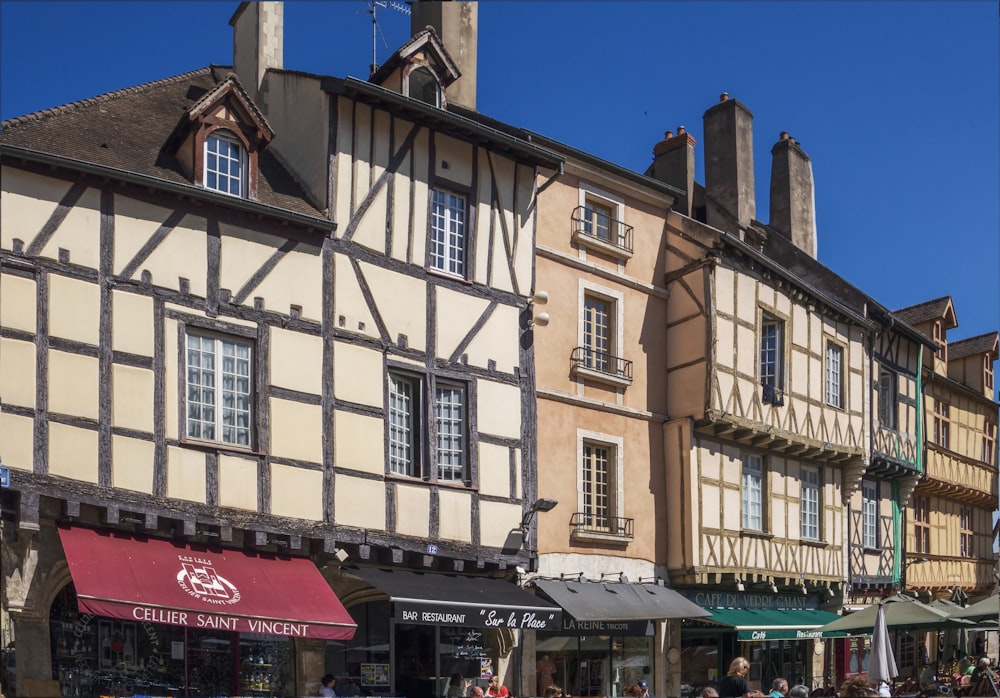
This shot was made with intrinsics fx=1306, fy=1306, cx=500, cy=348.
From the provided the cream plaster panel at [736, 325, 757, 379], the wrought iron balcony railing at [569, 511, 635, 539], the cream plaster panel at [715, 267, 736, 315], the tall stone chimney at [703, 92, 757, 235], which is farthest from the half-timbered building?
the tall stone chimney at [703, 92, 757, 235]

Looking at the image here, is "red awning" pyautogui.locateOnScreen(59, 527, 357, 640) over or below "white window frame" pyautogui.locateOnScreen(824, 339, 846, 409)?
below

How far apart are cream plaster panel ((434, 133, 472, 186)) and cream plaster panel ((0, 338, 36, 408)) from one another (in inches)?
226

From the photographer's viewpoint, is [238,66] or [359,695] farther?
[238,66]

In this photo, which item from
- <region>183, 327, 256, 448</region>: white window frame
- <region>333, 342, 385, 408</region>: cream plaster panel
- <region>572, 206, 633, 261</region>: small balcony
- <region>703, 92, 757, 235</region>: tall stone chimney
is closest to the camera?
<region>183, 327, 256, 448</region>: white window frame

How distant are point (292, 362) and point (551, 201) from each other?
517 cm

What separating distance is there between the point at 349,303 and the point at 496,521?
3299 mm

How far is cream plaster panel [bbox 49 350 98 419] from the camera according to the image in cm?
1229

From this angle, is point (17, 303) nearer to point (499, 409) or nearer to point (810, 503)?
point (499, 409)

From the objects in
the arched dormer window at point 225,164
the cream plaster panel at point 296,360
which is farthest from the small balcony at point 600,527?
the arched dormer window at point 225,164

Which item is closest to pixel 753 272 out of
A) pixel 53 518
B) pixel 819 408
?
pixel 819 408

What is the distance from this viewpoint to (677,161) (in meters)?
22.5

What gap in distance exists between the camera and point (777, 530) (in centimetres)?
2075

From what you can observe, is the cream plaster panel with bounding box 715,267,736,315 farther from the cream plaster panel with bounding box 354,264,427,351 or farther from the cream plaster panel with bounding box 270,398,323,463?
the cream plaster panel with bounding box 270,398,323,463

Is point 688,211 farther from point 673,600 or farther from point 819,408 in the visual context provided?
point 673,600
